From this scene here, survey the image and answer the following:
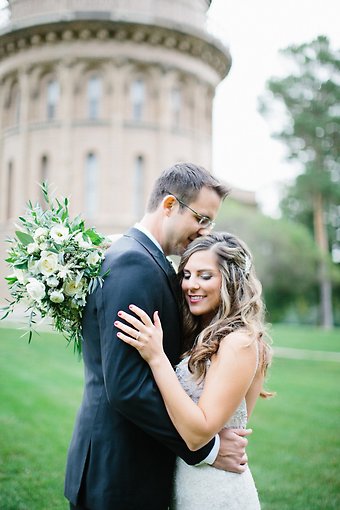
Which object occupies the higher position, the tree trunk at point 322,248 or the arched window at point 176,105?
the arched window at point 176,105

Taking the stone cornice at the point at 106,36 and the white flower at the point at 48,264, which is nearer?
the white flower at the point at 48,264

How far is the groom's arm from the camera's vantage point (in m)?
2.39

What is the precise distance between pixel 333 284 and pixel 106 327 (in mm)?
44101

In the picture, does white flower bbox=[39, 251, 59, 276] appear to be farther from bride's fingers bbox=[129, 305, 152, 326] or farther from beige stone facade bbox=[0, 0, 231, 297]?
beige stone facade bbox=[0, 0, 231, 297]

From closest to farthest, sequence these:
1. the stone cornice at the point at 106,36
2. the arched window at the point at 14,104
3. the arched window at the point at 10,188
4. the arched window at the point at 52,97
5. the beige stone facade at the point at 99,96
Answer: the stone cornice at the point at 106,36
the beige stone facade at the point at 99,96
the arched window at the point at 52,97
the arched window at the point at 10,188
the arched window at the point at 14,104

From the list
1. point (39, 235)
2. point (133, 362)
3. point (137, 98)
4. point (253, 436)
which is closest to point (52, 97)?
point (137, 98)

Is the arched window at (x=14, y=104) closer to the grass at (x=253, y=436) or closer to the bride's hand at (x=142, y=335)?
the grass at (x=253, y=436)

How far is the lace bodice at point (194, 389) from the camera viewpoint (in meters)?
2.67

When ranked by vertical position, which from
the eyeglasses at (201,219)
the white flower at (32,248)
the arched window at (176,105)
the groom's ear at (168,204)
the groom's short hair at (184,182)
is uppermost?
the arched window at (176,105)

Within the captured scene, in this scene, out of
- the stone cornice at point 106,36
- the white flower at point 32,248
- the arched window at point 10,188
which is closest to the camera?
the white flower at point 32,248

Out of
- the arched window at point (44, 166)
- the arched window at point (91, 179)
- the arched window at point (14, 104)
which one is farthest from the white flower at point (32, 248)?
the arched window at point (14, 104)

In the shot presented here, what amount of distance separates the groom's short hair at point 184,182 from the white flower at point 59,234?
470mm

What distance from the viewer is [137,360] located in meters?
2.45

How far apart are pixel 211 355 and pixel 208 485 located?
1.99 ft
